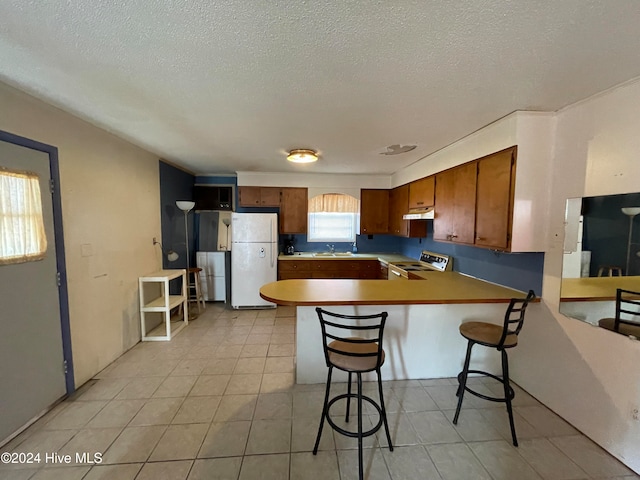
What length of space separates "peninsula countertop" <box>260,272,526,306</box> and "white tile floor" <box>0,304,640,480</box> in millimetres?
858

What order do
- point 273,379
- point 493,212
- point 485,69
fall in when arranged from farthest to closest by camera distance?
point 273,379, point 493,212, point 485,69

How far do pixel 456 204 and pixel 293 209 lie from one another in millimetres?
2691

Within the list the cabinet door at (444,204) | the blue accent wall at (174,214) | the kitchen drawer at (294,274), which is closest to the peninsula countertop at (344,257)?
the kitchen drawer at (294,274)

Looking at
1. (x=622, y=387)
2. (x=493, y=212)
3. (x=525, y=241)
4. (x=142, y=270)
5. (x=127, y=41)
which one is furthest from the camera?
(x=142, y=270)

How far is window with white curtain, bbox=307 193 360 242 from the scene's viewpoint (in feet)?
16.1

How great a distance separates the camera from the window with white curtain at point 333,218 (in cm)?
489

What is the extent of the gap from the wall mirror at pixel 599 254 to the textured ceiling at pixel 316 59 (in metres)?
0.73

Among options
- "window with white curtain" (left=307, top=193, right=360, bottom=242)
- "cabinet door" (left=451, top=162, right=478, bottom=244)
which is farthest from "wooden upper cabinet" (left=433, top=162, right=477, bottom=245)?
"window with white curtain" (left=307, top=193, right=360, bottom=242)

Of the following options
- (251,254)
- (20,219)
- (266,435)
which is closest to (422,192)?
(251,254)

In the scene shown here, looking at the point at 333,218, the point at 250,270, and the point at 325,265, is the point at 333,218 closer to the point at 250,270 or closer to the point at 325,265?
the point at 325,265

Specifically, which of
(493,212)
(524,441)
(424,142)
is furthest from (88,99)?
(524,441)

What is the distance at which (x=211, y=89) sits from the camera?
5.39ft

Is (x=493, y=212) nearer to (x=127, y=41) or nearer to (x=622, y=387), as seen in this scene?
(x=622, y=387)

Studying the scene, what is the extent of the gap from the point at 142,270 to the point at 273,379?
214cm
